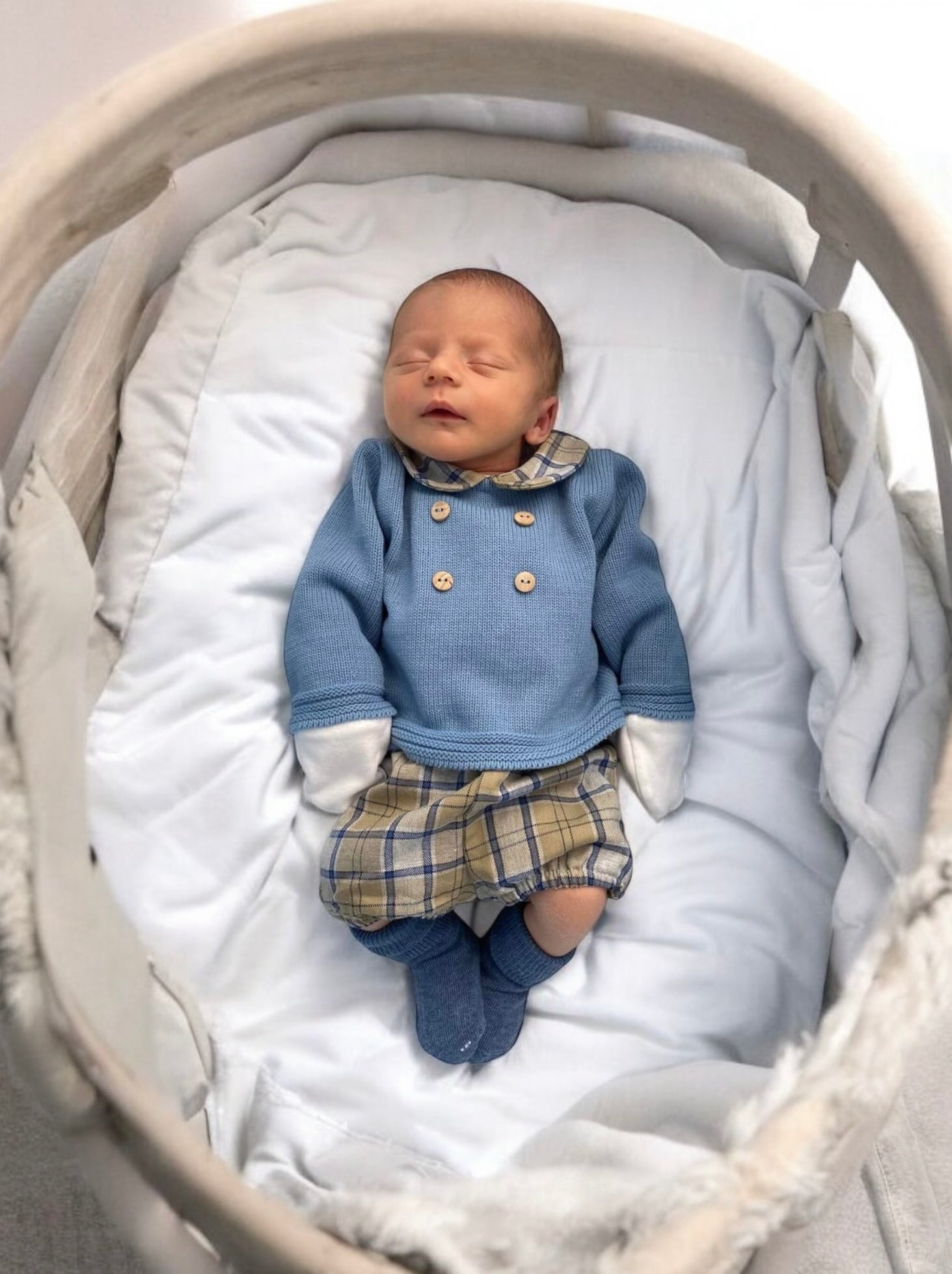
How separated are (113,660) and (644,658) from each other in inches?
18.8

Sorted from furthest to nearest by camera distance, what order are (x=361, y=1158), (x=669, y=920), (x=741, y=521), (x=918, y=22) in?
(x=918, y=22)
(x=741, y=521)
(x=669, y=920)
(x=361, y=1158)

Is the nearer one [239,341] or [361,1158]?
[361,1158]

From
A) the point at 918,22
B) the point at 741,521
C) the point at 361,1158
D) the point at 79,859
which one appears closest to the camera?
the point at 79,859

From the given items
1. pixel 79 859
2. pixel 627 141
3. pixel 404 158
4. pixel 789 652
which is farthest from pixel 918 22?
pixel 79 859

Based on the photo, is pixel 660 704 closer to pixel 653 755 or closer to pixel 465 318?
pixel 653 755

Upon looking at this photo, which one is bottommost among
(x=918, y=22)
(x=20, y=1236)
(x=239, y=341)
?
(x=20, y=1236)

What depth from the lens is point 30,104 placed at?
1.10 metres

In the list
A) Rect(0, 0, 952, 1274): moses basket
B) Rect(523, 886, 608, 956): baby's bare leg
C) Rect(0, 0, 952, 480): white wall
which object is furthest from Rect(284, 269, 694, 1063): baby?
Rect(0, 0, 952, 480): white wall

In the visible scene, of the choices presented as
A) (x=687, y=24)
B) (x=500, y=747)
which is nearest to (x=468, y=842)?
(x=500, y=747)

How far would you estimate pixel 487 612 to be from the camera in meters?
1.04

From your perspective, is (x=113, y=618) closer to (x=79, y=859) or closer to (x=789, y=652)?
(x=79, y=859)

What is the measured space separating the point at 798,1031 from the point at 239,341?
2.60 ft

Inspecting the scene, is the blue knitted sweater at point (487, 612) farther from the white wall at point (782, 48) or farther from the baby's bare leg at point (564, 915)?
the white wall at point (782, 48)

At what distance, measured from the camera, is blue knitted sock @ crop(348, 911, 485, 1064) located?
0.96m
